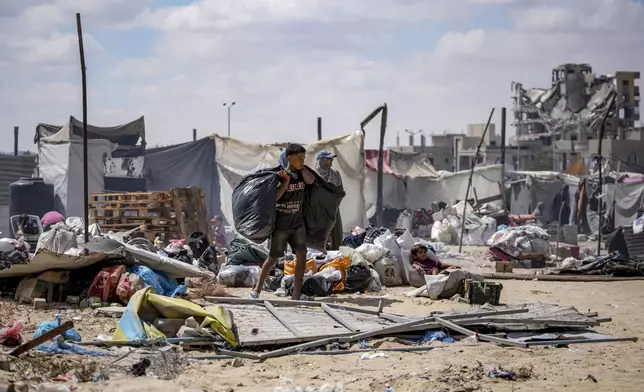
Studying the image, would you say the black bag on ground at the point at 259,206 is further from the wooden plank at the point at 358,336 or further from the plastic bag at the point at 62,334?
the plastic bag at the point at 62,334

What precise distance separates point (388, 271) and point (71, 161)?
984 cm

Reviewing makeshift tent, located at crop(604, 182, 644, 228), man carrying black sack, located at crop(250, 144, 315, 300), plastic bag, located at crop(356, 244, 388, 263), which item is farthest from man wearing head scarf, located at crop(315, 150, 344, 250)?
makeshift tent, located at crop(604, 182, 644, 228)

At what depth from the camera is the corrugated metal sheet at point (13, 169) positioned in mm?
18625

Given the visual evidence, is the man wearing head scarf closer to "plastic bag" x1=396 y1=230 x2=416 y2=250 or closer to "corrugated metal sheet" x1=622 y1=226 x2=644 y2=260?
"plastic bag" x1=396 y1=230 x2=416 y2=250

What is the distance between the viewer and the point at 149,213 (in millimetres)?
15336

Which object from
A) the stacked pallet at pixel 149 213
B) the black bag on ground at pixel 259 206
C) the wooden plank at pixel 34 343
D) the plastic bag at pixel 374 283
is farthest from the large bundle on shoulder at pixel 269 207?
the stacked pallet at pixel 149 213

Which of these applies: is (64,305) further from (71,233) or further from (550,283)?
→ (550,283)

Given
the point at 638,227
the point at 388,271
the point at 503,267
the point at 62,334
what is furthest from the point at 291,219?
the point at 638,227

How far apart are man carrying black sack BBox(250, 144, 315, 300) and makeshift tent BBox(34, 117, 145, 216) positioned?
1019 centimetres

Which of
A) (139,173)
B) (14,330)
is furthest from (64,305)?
(139,173)

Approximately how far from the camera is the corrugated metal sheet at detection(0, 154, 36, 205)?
61.1 ft

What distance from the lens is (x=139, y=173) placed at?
19.7m

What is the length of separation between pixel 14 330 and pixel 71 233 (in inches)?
212

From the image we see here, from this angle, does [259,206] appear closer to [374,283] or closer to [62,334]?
[374,283]
